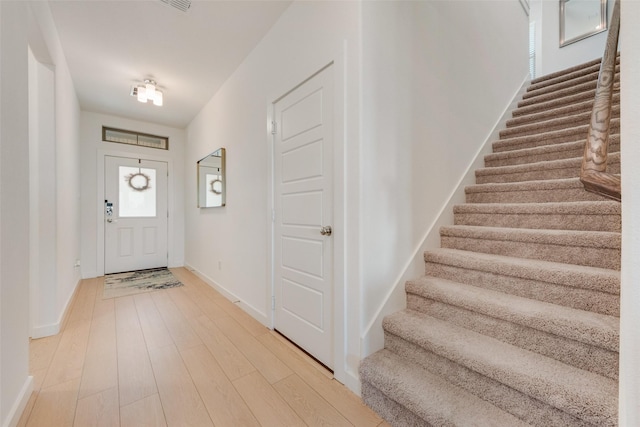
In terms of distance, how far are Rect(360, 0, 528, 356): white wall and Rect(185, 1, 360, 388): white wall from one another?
102mm

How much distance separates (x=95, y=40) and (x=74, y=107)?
139 centimetres

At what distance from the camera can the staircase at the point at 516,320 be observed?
1.04 m

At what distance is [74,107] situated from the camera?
3344mm

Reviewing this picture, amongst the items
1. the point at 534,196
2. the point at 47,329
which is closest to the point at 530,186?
the point at 534,196

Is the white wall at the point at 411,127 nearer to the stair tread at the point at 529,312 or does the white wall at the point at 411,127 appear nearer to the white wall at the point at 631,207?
the stair tread at the point at 529,312

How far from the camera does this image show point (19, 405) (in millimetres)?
1298

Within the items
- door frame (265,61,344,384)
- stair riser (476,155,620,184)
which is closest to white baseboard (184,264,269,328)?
door frame (265,61,344,384)

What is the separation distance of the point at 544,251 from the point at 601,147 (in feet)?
3.35

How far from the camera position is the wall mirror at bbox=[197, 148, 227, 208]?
10.6ft

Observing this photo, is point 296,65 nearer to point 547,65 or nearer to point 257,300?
point 257,300

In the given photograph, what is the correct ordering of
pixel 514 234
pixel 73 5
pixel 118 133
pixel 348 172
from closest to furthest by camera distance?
pixel 348 172
pixel 514 234
pixel 73 5
pixel 118 133

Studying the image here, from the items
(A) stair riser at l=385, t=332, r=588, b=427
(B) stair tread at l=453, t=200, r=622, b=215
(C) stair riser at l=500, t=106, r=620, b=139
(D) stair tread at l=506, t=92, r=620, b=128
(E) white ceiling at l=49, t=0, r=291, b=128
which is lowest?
(A) stair riser at l=385, t=332, r=588, b=427

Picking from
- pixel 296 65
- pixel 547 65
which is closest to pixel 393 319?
pixel 296 65

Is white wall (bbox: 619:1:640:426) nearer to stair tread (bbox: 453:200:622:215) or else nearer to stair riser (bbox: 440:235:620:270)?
stair riser (bbox: 440:235:620:270)
